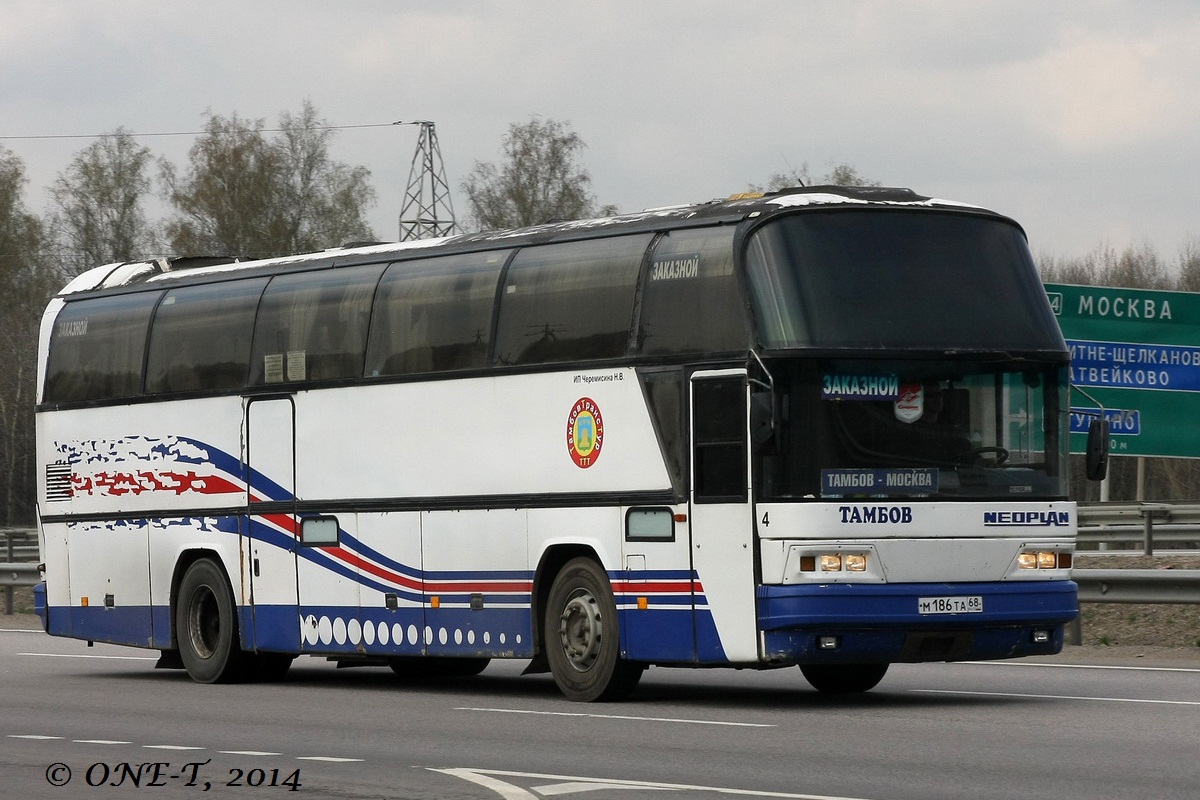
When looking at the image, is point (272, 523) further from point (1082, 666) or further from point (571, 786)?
point (571, 786)

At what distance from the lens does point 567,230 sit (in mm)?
16406

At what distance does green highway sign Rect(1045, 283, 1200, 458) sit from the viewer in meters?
27.7

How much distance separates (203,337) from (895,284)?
7736 mm

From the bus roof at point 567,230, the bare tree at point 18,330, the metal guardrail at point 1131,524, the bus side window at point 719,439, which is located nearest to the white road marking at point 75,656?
the bus roof at point 567,230

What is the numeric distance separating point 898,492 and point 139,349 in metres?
8.98

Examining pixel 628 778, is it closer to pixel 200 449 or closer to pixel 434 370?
pixel 434 370

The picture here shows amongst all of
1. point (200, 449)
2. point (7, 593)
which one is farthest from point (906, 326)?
point (7, 593)

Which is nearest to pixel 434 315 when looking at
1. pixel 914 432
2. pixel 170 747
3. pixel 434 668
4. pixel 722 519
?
pixel 722 519

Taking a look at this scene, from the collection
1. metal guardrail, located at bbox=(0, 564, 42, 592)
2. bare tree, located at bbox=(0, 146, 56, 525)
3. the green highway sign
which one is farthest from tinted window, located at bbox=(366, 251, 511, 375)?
bare tree, located at bbox=(0, 146, 56, 525)

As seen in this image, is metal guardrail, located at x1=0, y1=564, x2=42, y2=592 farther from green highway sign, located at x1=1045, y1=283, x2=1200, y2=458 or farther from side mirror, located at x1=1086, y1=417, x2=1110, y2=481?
side mirror, located at x1=1086, y1=417, x2=1110, y2=481

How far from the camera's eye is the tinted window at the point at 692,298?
14578mm

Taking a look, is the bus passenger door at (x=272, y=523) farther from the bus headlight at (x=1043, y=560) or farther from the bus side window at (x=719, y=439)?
the bus headlight at (x=1043, y=560)

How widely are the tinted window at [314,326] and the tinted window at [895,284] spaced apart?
472cm

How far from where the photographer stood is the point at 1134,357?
1102 inches
